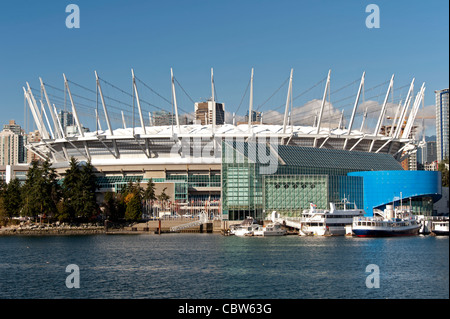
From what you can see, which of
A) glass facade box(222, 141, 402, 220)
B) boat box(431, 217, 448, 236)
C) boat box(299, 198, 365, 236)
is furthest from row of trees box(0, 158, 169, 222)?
boat box(431, 217, 448, 236)

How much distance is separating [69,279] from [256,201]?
160ft

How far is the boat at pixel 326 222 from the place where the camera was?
75.6 meters

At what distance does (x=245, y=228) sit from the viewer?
77.8 metres

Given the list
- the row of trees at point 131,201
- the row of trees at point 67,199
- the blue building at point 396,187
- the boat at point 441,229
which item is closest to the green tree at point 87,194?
the row of trees at point 67,199

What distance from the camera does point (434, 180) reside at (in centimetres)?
9800

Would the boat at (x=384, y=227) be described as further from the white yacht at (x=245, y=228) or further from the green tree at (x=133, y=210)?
the green tree at (x=133, y=210)

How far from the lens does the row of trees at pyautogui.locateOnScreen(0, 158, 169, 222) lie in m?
89.1

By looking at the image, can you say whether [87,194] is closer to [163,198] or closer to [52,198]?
[52,198]

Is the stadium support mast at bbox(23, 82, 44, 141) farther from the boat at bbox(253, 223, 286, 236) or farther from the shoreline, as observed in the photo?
the boat at bbox(253, 223, 286, 236)

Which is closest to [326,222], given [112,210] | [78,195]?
[112,210]

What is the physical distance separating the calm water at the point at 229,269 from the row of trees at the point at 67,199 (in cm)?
2255

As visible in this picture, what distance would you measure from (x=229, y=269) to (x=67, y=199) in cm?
5394

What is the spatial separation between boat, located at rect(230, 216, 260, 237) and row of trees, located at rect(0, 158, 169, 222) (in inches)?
756
